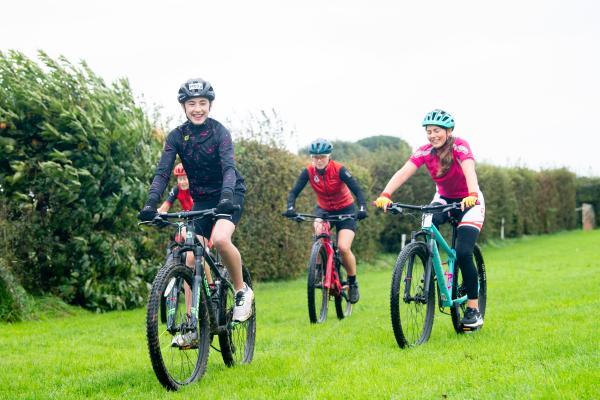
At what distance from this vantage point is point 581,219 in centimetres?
4066

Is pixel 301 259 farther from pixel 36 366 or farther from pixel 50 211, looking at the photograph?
pixel 36 366

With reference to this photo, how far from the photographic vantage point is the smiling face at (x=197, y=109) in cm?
619

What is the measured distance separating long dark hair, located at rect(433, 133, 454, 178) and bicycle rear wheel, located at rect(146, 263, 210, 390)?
2.88 m

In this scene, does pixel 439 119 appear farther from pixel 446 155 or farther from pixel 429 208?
pixel 429 208

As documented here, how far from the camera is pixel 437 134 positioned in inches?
286

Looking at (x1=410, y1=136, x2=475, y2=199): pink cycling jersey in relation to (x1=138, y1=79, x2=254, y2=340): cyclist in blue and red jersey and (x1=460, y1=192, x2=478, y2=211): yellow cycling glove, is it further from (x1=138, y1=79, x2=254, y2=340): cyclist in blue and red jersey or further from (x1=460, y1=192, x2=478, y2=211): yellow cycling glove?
(x1=138, y1=79, x2=254, y2=340): cyclist in blue and red jersey

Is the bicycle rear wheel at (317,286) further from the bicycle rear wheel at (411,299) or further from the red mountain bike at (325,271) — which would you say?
the bicycle rear wheel at (411,299)

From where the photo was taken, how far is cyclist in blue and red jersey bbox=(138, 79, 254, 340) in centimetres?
601

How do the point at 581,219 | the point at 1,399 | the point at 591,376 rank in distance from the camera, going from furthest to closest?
the point at 581,219 < the point at 1,399 < the point at 591,376

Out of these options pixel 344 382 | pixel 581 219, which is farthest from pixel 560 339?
pixel 581 219

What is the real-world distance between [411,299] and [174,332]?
2.32 metres

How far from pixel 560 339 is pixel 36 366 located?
451cm

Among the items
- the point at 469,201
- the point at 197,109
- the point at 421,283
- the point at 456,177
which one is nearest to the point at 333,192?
the point at 456,177

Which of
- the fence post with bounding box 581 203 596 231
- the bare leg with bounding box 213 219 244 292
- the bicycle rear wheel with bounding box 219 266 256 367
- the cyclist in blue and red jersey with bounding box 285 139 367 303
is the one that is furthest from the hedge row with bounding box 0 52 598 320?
the fence post with bounding box 581 203 596 231
